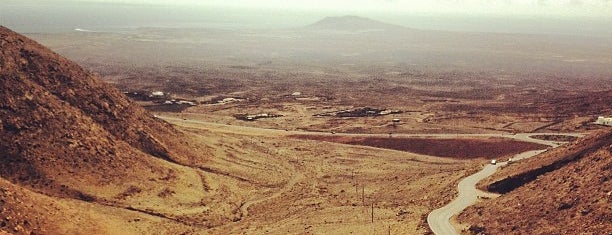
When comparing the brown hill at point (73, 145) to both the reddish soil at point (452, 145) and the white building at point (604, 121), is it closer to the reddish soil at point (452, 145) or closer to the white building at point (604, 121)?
the reddish soil at point (452, 145)

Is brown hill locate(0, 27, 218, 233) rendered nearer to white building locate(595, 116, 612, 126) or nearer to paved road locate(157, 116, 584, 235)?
paved road locate(157, 116, 584, 235)

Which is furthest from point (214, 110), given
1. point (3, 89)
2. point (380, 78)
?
point (380, 78)

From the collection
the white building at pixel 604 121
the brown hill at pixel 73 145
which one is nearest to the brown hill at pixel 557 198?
the brown hill at pixel 73 145

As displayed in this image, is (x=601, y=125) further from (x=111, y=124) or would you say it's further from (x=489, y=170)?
(x=111, y=124)

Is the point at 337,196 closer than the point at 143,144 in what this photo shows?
Yes

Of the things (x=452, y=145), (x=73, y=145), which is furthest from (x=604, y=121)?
(x=73, y=145)

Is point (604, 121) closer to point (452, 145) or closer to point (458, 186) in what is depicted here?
point (452, 145)
